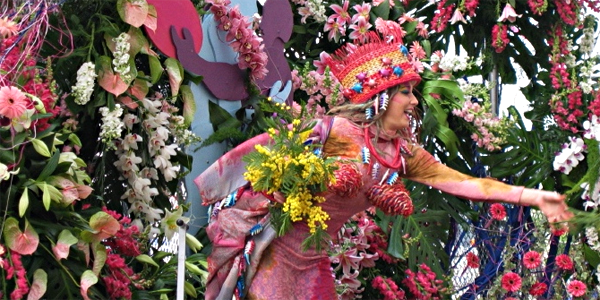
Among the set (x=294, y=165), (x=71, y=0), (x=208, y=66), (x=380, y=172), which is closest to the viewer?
(x=294, y=165)

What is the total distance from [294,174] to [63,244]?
0.77m

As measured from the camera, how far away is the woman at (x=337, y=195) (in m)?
3.88

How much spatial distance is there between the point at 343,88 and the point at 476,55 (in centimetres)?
165

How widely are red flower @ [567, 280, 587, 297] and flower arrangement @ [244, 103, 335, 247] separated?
63.7 inches

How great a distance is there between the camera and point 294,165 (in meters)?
3.62

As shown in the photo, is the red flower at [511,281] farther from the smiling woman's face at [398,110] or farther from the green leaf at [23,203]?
the green leaf at [23,203]

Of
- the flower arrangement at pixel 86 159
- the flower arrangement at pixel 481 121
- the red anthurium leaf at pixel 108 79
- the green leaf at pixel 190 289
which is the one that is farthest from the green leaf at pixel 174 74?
the flower arrangement at pixel 481 121

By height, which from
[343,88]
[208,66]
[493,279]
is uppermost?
[343,88]

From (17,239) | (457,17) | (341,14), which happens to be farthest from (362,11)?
(17,239)

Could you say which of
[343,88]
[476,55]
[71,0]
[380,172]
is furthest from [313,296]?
[476,55]

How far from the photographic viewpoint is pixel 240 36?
4539 millimetres

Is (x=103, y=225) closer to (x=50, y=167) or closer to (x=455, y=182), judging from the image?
(x=50, y=167)

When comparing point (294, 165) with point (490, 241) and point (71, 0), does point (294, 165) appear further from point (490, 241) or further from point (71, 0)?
point (490, 241)

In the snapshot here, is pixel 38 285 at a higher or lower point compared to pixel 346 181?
lower
